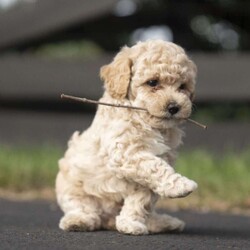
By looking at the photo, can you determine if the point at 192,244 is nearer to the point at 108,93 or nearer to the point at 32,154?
the point at 108,93

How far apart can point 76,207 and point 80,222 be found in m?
0.23

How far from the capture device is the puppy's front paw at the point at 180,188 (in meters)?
5.17

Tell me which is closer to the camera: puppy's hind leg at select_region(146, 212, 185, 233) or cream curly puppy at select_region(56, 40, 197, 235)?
cream curly puppy at select_region(56, 40, 197, 235)

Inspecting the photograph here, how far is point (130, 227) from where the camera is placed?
5.48 meters

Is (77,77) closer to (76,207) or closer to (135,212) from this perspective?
(76,207)

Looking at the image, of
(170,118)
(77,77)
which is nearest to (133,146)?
(170,118)

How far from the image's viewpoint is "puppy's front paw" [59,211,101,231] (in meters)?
5.66

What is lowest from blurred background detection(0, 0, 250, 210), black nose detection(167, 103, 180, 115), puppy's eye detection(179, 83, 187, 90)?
black nose detection(167, 103, 180, 115)

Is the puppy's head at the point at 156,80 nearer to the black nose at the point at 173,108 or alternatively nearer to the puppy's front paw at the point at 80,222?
the black nose at the point at 173,108

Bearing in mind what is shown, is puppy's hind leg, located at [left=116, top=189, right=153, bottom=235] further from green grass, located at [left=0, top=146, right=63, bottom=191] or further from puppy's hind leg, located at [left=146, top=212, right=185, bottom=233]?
green grass, located at [left=0, top=146, right=63, bottom=191]

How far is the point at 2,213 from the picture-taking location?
22.9 feet

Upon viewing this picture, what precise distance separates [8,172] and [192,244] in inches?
179

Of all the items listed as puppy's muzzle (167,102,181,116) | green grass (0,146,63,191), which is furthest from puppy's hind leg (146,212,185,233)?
green grass (0,146,63,191)

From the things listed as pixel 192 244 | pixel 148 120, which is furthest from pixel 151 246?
pixel 148 120
